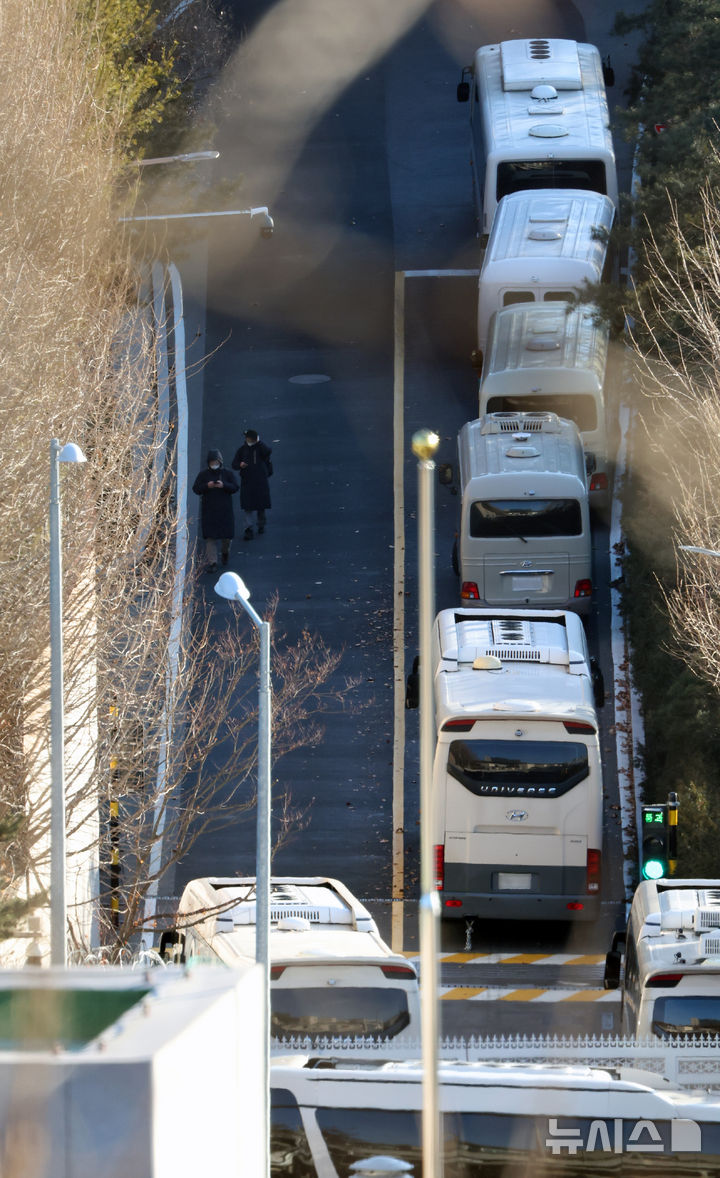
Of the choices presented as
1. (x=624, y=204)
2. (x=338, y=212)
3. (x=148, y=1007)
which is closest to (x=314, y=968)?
(x=148, y=1007)

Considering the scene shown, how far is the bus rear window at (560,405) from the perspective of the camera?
3123cm

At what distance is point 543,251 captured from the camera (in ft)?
112

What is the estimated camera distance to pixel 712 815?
77.4 ft

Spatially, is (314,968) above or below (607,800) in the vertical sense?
above

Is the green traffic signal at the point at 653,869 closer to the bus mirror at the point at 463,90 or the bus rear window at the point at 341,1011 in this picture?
the bus rear window at the point at 341,1011

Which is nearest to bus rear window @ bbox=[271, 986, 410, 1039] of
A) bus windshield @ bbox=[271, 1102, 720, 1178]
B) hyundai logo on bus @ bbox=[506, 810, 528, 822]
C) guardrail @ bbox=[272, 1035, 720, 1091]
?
guardrail @ bbox=[272, 1035, 720, 1091]

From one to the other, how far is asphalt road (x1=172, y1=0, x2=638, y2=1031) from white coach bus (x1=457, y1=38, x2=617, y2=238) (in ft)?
10.4

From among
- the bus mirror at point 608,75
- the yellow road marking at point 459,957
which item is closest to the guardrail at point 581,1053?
the yellow road marking at point 459,957

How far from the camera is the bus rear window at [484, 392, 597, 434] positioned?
Result: 31.2 m

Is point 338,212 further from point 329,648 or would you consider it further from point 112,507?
point 112,507

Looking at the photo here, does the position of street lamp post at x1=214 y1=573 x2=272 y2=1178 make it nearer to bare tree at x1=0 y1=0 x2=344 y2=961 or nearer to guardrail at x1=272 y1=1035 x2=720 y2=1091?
guardrail at x1=272 y1=1035 x2=720 y2=1091

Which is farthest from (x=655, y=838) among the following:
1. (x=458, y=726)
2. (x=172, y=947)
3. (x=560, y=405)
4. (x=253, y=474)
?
(x=253, y=474)

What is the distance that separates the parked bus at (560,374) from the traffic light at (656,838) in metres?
10.8

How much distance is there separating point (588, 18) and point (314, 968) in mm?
43111
